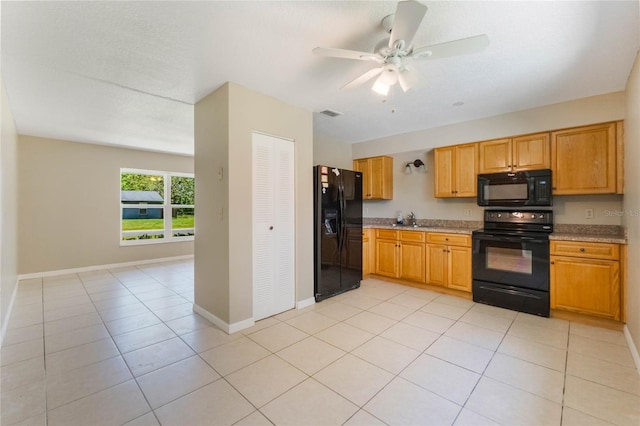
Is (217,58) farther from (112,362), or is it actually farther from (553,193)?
(553,193)

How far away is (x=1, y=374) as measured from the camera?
2.06m

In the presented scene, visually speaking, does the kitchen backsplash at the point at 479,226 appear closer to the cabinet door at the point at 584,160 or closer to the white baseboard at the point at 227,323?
the cabinet door at the point at 584,160

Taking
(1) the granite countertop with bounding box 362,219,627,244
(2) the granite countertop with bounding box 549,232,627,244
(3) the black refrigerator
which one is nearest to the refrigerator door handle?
(3) the black refrigerator

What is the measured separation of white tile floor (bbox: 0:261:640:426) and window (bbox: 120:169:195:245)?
271cm

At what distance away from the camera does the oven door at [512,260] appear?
10.3 feet

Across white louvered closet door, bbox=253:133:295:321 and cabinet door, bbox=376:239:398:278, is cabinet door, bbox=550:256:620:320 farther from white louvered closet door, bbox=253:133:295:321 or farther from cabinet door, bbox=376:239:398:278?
white louvered closet door, bbox=253:133:295:321

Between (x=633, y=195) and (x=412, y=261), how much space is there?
241 centimetres

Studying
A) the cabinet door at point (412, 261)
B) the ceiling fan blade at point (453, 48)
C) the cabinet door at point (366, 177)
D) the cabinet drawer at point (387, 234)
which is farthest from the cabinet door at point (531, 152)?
the ceiling fan blade at point (453, 48)

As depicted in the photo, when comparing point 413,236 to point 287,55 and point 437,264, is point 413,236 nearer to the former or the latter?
point 437,264

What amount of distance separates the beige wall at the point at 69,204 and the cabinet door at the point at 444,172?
5.78 meters

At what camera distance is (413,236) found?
4223 mm

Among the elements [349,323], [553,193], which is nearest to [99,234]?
[349,323]

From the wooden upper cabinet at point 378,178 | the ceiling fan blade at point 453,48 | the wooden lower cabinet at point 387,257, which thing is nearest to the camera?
the ceiling fan blade at point 453,48

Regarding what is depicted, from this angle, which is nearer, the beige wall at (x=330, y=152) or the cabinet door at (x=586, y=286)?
the cabinet door at (x=586, y=286)
